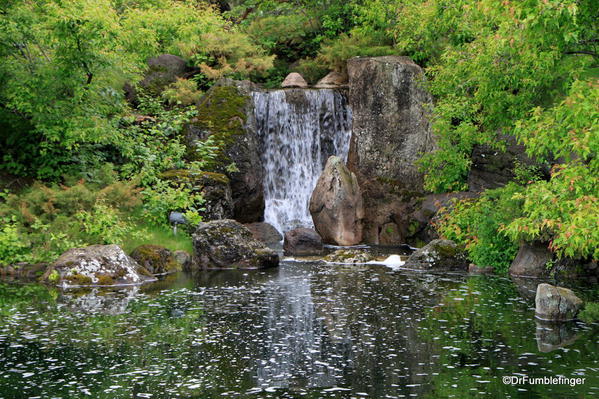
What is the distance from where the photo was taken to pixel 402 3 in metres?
33.7

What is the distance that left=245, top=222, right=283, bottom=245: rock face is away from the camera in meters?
28.9

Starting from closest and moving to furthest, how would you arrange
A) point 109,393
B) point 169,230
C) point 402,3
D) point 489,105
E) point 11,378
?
1. point 109,393
2. point 11,378
3. point 489,105
4. point 169,230
5. point 402,3

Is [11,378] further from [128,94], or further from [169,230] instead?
[128,94]

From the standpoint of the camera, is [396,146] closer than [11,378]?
No

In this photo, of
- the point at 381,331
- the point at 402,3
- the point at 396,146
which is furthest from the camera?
the point at 402,3

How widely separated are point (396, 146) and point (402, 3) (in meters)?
7.63

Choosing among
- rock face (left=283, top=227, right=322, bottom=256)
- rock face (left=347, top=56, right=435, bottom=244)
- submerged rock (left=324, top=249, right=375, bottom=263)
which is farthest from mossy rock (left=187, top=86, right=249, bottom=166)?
submerged rock (left=324, top=249, right=375, bottom=263)

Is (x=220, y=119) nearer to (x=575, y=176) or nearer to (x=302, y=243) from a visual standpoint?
(x=302, y=243)

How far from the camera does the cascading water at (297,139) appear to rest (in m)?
31.7

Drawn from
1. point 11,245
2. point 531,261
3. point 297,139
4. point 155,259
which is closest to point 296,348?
point 155,259

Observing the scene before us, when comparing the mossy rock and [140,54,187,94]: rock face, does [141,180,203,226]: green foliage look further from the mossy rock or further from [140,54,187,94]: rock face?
[140,54,187,94]: rock face

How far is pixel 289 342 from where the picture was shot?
1310cm

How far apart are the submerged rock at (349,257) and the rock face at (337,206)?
4004 mm

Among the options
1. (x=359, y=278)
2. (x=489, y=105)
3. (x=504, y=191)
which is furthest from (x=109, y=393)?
(x=504, y=191)
